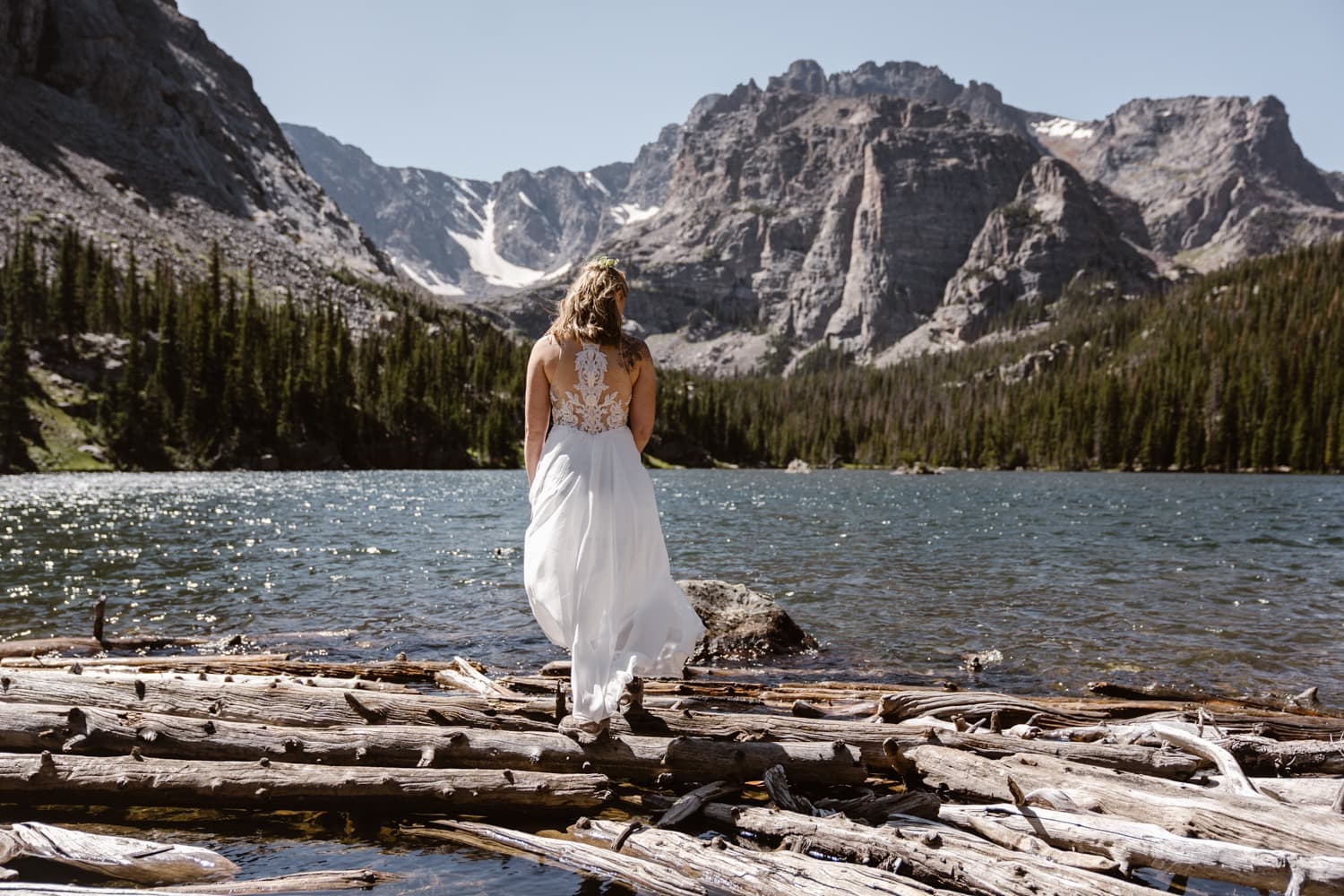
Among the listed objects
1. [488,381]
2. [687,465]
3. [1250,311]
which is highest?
[1250,311]

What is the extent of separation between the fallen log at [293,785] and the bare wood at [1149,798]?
9.75 feet

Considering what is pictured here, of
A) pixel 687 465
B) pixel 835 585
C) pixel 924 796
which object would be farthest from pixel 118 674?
pixel 687 465

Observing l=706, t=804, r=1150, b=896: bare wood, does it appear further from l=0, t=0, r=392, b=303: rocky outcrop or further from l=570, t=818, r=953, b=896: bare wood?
l=0, t=0, r=392, b=303: rocky outcrop

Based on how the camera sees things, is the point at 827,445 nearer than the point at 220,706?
No

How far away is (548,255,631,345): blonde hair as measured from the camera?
25.7 feet

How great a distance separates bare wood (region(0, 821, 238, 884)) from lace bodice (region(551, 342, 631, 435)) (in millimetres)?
4436

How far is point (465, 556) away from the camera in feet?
99.4

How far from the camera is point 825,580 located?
84.9ft

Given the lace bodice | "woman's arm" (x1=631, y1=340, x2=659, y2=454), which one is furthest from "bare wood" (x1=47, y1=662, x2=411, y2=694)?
"woman's arm" (x1=631, y1=340, x2=659, y2=454)

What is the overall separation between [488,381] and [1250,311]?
162 meters

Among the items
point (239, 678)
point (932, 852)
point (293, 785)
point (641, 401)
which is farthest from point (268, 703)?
point (932, 852)

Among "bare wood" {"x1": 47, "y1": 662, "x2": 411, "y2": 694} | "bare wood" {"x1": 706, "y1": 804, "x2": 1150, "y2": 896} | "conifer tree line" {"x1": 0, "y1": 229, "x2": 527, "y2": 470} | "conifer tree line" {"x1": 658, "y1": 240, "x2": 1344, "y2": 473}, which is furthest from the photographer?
"conifer tree line" {"x1": 658, "y1": 240, "x2": 1344, "y2": 473}

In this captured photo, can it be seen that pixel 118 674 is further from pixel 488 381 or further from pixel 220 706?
pixel 488 381

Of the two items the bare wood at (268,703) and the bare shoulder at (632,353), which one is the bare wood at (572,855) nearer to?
the bare wood at (268,703)
